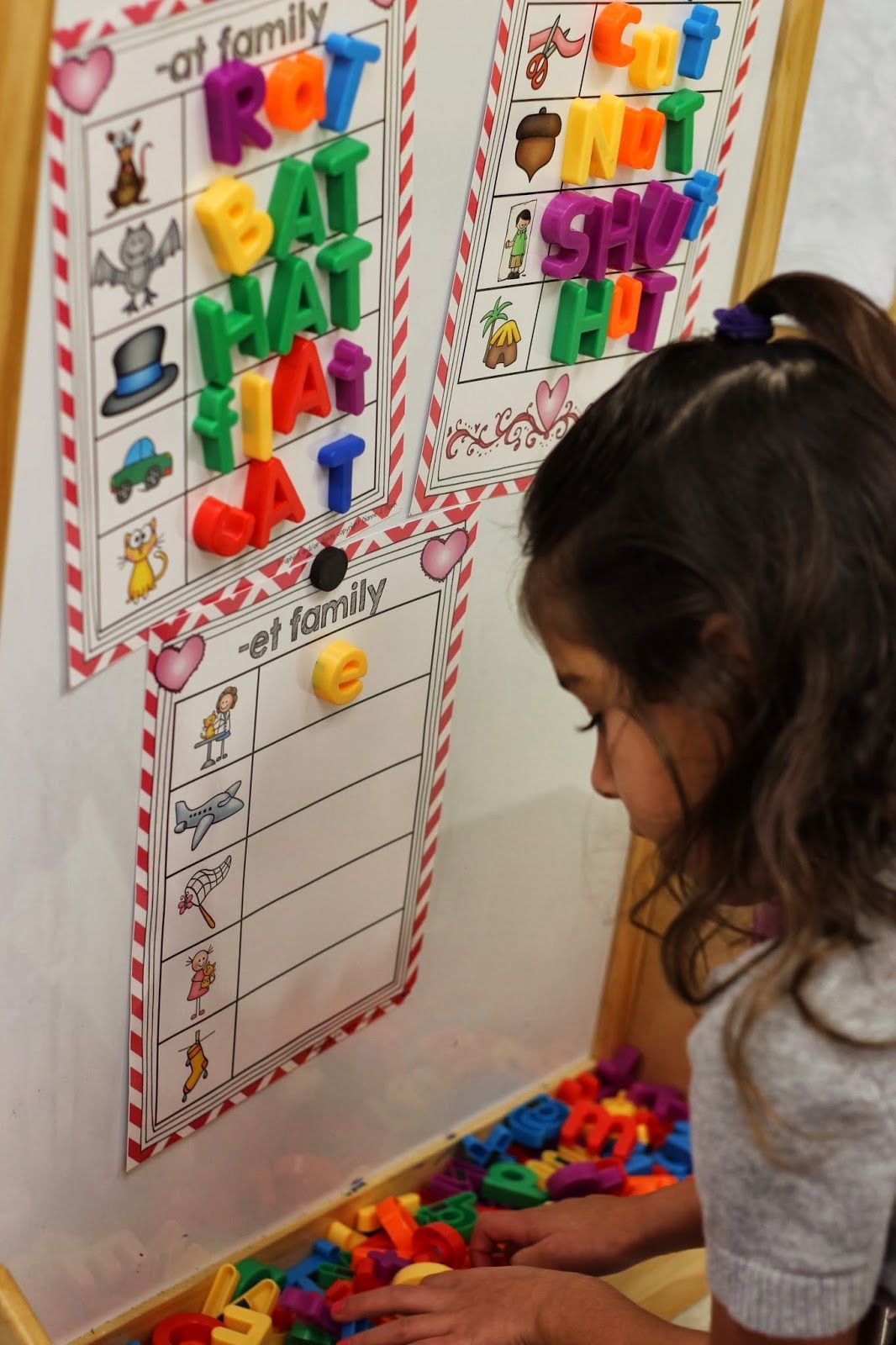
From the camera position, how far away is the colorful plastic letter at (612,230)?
895 millimetres

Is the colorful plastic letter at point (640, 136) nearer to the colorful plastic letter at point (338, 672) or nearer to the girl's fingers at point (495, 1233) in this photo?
the colorful plastic letter at point (338, 672)

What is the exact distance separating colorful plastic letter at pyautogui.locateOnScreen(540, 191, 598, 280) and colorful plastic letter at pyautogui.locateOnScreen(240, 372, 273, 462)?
0.71 feet

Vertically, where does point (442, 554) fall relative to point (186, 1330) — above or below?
above

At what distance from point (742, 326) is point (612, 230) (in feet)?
0.74

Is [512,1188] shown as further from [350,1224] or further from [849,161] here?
[849,161]

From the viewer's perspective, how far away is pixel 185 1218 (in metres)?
1.00

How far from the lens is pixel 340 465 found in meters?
0.82

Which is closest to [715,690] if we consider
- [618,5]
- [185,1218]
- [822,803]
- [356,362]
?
[822,803]

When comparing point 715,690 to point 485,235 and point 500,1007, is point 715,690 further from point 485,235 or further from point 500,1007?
point 500,1007

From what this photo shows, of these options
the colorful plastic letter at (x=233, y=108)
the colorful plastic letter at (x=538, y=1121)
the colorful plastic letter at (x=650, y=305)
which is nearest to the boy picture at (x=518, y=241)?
the colorful plastic letter at (x=650, y=305)

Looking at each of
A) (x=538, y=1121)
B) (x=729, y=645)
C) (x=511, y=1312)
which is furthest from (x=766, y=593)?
(x=538, y=1121)

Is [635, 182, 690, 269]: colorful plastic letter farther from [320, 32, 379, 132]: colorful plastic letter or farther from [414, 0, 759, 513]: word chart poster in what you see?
[320, 32, 379, 132]: colorful plastic letter

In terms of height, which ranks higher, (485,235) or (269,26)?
(269,26)

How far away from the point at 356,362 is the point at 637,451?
18 cm
